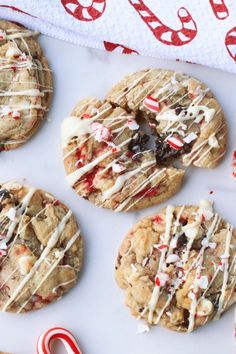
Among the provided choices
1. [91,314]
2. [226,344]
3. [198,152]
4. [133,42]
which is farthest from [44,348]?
[133,42]

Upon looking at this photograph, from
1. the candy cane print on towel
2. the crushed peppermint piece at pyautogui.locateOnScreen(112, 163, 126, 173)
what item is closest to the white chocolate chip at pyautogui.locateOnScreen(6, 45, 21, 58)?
the candy cane print on towel

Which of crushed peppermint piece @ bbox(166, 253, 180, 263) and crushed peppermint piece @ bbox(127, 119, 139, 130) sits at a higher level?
A: crushed peppermint piece @ bbox(127, 119, 139, 130)

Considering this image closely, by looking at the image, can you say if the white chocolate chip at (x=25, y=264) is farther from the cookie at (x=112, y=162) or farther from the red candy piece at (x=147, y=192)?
the red candy piece at (x=147, y=192)

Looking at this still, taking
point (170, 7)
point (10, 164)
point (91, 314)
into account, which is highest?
point (170, 7)

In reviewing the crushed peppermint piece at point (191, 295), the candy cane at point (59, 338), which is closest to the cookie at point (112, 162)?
the crushed peppermint piece at point (191, 295)

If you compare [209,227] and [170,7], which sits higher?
[170,7]

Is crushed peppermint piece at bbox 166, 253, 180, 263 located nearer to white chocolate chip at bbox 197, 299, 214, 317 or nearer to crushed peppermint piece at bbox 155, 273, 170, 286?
crushed peppermint piece at bbox 155, 273, 170, 286

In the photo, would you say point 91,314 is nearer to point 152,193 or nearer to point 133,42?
point 152,193
